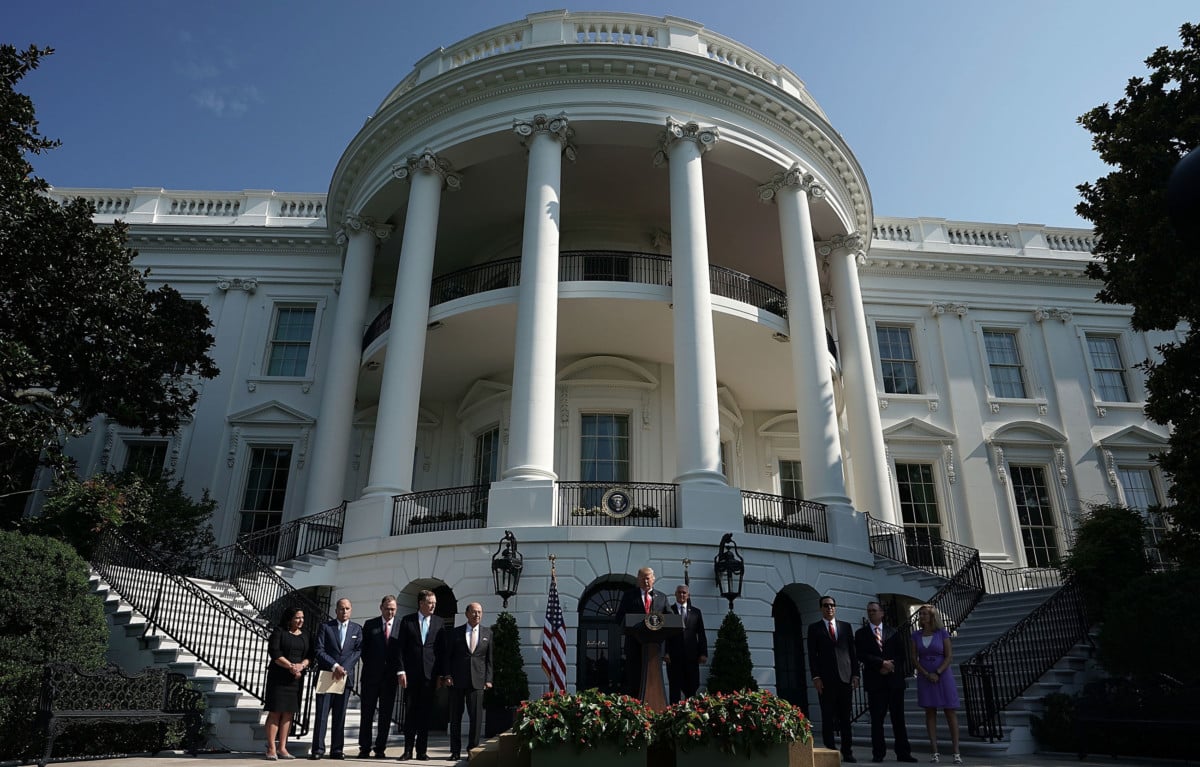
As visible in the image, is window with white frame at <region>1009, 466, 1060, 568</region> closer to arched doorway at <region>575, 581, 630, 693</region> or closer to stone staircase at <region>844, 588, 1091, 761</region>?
stone staircase at <region>844, 588, 1091, 761</region>

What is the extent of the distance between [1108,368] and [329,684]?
23136mm

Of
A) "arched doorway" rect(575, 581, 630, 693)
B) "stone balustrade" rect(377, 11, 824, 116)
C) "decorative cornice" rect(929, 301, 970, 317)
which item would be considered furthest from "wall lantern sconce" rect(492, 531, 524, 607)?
"decorative cornice" rect(929, 301, 970, 317)

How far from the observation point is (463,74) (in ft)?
52.9

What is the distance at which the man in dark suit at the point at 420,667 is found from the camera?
27.5 ft

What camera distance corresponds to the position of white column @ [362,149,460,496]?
1430 centimetres

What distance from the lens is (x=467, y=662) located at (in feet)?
29.0

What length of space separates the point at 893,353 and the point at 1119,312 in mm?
7355

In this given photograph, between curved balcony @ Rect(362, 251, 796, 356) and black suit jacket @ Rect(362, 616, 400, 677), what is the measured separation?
9.48 meters

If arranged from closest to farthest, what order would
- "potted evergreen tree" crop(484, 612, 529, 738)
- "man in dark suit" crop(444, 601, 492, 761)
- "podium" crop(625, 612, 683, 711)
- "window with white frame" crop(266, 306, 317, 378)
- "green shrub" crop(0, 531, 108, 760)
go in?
1. "podium" crop(625, 612, 683, 711)
2. "man in dark suit" crop(444, 601, 492, 761)
3. "green shrub" crop(0, 531, 108, 760)
4. "potted evergreen tree" crop(484, 612, 529, 738)
5. "window with white frame" crop(266, 306, 317, 378)

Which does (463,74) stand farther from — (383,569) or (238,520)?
(238,520)

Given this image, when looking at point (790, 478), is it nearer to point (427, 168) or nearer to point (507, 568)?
point (507, 568)

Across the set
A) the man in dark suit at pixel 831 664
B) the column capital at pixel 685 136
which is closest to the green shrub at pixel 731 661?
the man in dark suit at pixel 831 664

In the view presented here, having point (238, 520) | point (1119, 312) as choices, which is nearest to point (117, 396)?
point (238, 520)

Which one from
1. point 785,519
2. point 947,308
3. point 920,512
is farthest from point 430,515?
point 947,308
